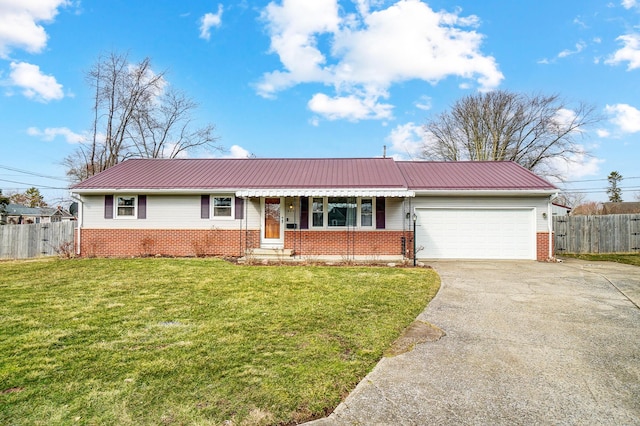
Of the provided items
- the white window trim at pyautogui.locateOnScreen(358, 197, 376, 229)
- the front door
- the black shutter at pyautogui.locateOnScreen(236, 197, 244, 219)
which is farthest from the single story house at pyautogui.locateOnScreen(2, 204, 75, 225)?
the white window trim at pyautogui.locateOnScreen(358, 197, 376, 229)

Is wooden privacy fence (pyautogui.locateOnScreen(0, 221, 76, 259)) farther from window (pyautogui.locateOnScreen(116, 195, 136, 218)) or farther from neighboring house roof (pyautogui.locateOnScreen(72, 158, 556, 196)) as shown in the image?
neighboring house roof (pyautogui.locateOnScreen(72, 158, 556, 196))

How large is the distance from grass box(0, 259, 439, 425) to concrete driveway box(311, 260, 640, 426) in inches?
16.6

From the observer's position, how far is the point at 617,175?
49031mm

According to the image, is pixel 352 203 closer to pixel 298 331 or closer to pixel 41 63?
pixel 298 331

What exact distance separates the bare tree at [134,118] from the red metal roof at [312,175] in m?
12.4

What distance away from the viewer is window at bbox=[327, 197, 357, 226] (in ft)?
47.2

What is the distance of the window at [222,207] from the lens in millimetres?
14781

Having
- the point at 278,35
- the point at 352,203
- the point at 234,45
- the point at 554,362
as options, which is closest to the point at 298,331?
the point at 554,362

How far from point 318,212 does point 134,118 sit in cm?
2225

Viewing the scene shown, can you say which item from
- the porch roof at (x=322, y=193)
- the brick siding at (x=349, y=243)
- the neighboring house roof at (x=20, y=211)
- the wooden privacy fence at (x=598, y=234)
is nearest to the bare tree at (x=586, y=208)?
the wooden privacy fence at (x=598, y=234)

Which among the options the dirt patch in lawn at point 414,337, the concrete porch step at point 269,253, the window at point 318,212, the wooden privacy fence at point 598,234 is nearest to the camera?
the dirt patch in lawn at point 414,337

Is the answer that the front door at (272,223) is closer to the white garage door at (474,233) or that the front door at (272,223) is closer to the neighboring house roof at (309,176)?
the neighboring house roof at (309,176)

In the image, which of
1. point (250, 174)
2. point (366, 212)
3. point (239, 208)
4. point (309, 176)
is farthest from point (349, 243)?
point (250, 174)

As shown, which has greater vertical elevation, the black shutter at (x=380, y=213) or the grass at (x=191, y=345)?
the black shutter at (x=380, y=213)
